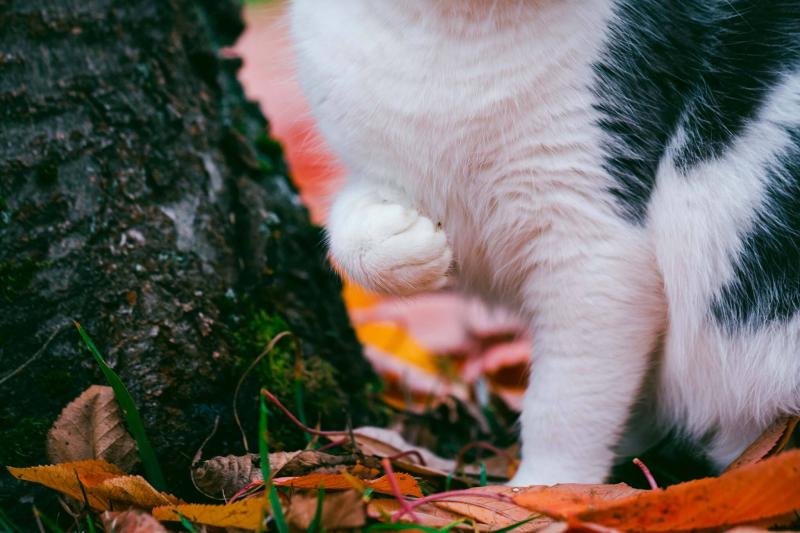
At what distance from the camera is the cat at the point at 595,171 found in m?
1.18

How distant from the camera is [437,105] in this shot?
118 centimetres

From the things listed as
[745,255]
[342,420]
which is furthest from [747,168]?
[342,420]

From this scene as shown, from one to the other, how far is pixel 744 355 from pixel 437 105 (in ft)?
2.00

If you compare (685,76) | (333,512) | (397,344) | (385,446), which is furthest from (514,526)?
(397,344)

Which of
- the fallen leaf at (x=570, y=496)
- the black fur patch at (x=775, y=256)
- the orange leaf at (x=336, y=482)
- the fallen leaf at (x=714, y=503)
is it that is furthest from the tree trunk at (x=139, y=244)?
the black fur patch at (x=775, y=256)

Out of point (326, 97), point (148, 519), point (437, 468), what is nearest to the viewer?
point (148, 519)

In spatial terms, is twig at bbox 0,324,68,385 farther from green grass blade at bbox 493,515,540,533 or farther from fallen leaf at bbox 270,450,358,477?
green grass blade at bbox 493,515,540,533

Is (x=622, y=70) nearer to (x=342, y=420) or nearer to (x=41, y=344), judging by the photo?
(x=342, y=420)

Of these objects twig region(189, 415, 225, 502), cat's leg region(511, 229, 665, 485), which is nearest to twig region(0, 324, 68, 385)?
twig region(189, 415, 225, 502)

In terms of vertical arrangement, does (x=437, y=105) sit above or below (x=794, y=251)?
above

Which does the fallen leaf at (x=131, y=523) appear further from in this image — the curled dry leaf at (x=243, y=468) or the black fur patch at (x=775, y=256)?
the black fur patch at (x=775, y=256)

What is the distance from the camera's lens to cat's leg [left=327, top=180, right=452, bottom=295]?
1206mm

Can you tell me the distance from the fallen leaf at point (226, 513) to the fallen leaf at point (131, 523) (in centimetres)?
4

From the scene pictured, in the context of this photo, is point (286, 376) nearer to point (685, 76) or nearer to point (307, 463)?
point (307, 463)
